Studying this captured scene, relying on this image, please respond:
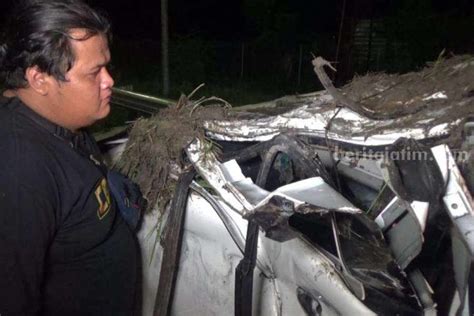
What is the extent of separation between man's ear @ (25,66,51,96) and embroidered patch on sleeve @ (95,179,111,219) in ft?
1.19

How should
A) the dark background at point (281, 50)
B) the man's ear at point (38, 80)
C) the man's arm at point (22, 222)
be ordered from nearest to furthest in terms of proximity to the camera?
the man's arm at point (22, 222) → the man's ear at point (38, 80) → the dark background at point (281, 50)

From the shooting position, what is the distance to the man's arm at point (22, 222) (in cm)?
145

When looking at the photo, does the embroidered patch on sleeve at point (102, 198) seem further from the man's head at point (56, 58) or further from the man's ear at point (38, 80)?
the man's ear at point (38, 80)

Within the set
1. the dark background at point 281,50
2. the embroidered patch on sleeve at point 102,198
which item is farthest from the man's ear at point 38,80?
the dark background at point 281,50

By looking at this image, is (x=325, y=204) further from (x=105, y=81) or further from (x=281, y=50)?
(x=281, y=50)

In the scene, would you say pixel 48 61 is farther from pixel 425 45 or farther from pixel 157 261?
pixel 425 45

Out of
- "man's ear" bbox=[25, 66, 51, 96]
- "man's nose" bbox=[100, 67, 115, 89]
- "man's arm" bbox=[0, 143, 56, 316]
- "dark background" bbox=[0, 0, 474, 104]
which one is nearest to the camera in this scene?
"man's arm" bbox=[0, 143, 56, 316]

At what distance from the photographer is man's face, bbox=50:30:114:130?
1.58 meters

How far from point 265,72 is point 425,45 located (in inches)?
197

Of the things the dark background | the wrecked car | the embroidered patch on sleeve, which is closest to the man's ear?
the embroidered patch on sleeve

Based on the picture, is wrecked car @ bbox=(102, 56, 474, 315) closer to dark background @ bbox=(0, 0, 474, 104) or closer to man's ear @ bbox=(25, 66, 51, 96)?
man's ear @ bbox=(25, 66, 51, 96)

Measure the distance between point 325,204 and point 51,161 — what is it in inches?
33.8

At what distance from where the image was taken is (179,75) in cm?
1560

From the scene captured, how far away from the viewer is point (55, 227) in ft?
5.08
